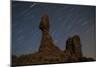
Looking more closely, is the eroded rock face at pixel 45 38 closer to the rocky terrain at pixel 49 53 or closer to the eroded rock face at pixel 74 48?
the rocky terrain at pixel 49 53

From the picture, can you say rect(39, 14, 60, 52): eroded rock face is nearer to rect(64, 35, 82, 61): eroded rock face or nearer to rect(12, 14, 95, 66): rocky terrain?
rect(12, 14, 95, 66): rocky terrain

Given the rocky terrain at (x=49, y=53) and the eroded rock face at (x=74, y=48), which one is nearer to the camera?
the rocky terrain at (x=49, y=53)

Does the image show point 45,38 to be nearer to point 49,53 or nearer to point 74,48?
point 49,53

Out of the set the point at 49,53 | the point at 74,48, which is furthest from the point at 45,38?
the point at 74,48

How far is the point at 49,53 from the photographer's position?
9.55ft

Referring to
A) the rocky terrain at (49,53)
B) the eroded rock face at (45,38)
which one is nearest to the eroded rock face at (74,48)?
the rocky terrain at (49,53)

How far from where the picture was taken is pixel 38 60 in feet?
9.38

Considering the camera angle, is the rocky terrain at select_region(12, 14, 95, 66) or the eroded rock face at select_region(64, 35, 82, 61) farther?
the eroded rock face at select_region(64, 35, 82, 61)

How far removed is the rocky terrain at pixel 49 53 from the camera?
2.81 m

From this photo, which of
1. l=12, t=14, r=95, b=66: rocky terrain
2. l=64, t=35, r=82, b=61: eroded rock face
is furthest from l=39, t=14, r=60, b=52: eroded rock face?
l=64, t=35, r=82, b=61: eroded rock face

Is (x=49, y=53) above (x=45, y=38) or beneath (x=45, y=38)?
beneath

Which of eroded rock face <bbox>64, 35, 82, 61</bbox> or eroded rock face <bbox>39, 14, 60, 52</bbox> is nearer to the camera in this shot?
eroded rock face <bbox>39, 14, 60, 52</bbox>

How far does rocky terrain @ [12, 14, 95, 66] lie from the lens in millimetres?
2812
